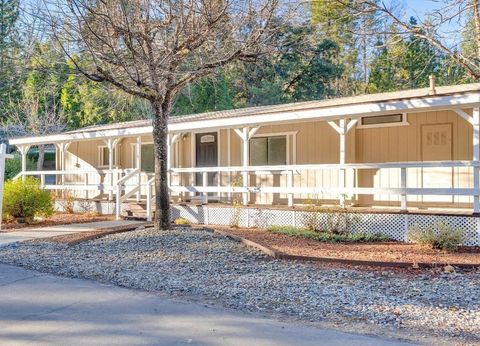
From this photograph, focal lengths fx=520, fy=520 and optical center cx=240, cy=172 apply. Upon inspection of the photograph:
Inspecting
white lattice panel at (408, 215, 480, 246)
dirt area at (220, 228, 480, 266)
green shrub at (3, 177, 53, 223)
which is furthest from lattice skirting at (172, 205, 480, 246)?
green shrub at (3, 177, 53, 223)

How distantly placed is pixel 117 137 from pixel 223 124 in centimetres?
487

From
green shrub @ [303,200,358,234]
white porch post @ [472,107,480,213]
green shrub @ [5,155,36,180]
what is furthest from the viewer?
green shrub @ [5,155,36,180]

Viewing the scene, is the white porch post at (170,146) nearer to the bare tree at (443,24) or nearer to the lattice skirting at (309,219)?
the lattice skirting at (309,219)

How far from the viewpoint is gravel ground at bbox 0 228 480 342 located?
5566mm

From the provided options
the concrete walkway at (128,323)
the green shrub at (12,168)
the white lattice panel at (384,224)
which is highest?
the green shrub at (12,168)

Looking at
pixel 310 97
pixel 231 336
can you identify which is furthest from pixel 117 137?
pixel 310 97

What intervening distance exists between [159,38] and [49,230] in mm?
5294

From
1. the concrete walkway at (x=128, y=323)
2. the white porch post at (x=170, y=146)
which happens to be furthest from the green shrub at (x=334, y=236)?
the white porch post at (x=170, y=146)

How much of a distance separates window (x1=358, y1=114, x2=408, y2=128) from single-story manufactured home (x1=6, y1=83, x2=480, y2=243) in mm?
25

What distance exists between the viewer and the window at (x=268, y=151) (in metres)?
15.3

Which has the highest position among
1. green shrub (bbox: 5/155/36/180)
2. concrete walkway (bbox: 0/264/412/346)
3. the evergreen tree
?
the evergreen tree

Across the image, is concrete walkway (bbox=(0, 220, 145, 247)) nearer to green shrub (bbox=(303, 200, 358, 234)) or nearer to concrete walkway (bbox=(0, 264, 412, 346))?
green shrub (bbox=(303, 200, 358, 234))

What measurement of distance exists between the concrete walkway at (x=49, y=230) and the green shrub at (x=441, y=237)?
6.50 metres

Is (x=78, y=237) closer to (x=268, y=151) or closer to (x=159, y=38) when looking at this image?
(x=159, y=38)
